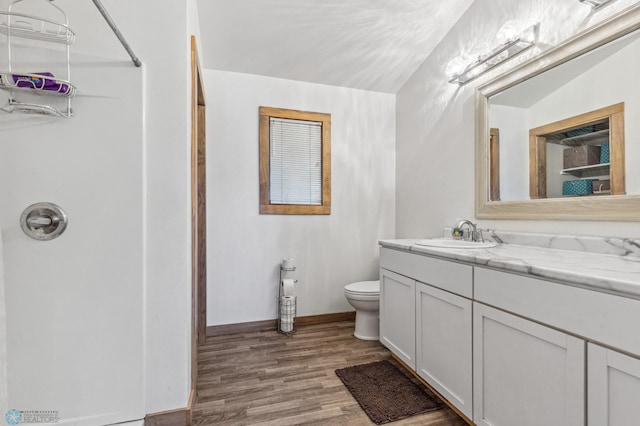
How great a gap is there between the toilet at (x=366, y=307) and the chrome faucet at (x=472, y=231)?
2.57 ft

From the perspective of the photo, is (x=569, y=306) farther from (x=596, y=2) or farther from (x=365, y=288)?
(x=365, y=288)

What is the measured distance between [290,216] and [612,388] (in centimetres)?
231

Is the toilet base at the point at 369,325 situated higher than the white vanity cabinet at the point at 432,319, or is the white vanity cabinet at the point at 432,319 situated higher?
the white vanity cabinet at the point at 432,319

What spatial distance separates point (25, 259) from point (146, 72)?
0.98 metres

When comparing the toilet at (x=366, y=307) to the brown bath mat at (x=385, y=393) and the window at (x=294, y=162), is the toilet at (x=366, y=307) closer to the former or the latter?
the brown bath mat at (x=385, y=393)

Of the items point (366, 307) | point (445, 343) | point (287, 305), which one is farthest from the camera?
point (287, 305)

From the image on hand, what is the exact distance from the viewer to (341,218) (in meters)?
3.06

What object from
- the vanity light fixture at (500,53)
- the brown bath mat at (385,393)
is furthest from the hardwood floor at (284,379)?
the vanity light fixture at (500,53)

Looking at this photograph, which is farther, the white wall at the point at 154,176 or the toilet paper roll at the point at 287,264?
the toilet paper roll at the point at 287,264

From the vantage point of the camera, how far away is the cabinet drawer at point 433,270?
1546mm

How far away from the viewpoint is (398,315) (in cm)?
212

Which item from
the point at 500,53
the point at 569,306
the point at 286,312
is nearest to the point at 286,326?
the point at 286,312

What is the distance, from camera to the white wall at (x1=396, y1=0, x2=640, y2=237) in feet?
5.59

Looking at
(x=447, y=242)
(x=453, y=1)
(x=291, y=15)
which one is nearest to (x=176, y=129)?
(x=291, y=15)
